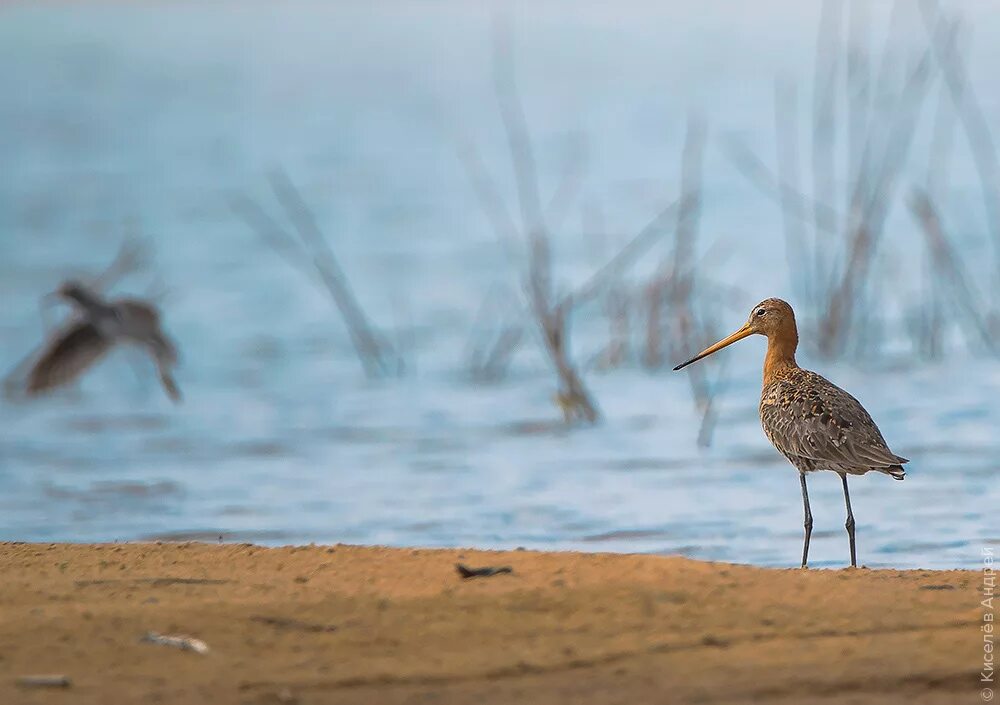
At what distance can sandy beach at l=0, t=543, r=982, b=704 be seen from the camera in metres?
4.85

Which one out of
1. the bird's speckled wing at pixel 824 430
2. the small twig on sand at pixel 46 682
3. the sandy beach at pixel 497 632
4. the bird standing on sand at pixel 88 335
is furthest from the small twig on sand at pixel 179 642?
the bird standing on sand at pixel 88 335

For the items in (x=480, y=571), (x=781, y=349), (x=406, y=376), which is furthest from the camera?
(x=406, y=376)

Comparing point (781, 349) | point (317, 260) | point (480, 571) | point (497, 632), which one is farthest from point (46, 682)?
point (317, 260)

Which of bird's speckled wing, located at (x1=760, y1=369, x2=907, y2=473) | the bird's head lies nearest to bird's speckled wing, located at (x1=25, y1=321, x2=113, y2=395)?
the bird's head

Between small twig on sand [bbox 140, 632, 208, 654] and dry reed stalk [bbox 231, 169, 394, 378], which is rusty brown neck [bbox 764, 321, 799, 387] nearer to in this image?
small twig on sand [bbox 140, 632, 208, 654]

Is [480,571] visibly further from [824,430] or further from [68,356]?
[68,356]

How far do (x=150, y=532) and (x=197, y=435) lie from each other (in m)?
2.84

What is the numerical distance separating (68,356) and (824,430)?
18.7 ft

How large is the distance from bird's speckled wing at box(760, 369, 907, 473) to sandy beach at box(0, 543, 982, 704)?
1.20 metres

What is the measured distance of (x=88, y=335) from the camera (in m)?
11.8

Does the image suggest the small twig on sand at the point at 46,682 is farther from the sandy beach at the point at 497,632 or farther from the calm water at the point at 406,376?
the calm water at the point at 406,376

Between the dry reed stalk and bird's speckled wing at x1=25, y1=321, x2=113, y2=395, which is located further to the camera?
the dry reed stalk

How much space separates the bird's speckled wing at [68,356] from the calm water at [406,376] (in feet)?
1.01

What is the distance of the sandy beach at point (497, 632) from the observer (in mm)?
4848
